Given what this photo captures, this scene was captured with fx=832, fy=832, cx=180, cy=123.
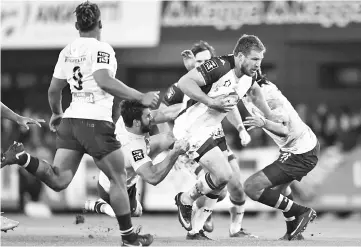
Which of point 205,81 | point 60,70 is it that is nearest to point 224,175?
point 205,81

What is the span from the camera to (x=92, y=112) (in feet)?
28.0

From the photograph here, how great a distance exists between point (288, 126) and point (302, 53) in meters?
9.83

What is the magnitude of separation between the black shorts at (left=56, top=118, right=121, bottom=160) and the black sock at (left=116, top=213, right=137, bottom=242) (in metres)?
0.65

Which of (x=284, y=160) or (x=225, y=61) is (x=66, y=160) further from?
(x=284, y=160)

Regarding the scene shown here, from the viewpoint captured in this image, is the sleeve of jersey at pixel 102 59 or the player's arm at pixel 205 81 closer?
the sleeve of jersey at pixel 102 59

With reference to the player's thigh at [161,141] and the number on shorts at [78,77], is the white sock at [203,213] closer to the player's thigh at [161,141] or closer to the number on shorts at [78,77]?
the player's thigh at [161,141]

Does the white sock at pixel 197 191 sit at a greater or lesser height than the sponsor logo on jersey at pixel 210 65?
lesser

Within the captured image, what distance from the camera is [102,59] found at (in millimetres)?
8398

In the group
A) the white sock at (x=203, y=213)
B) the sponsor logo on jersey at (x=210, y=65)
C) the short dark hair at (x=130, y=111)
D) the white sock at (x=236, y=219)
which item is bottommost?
the white sock at (x=236, y=219)

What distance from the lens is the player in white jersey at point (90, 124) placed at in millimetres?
8438

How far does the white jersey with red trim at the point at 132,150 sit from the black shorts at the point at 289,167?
5.32ft

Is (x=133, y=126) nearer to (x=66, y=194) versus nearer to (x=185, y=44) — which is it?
(x=66, y=194)

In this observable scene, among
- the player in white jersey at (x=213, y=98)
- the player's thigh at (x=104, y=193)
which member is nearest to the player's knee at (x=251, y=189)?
the player in white jersey at (x=213, y=98)

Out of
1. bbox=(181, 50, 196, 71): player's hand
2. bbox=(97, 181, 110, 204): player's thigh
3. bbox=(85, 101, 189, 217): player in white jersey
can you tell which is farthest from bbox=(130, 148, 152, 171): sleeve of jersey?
bbox=(181, 50, 196, 71): player's hand
